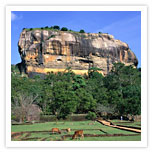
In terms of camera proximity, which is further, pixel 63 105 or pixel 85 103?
pixel 85 103

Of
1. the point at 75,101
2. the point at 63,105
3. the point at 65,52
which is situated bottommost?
the point at 63,105

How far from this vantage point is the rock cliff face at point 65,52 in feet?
225

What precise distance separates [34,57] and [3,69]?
194ft

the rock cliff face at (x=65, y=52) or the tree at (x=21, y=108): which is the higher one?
the rock cliff face at (x=65, y=52)

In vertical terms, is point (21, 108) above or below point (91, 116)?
above

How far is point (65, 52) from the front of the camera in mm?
70938

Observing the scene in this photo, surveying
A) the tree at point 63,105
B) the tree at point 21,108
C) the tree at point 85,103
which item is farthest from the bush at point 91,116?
the tree at point 21,108

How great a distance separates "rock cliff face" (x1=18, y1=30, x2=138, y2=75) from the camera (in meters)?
68.4

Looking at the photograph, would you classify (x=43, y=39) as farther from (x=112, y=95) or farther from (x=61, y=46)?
(x=112, y=95)
